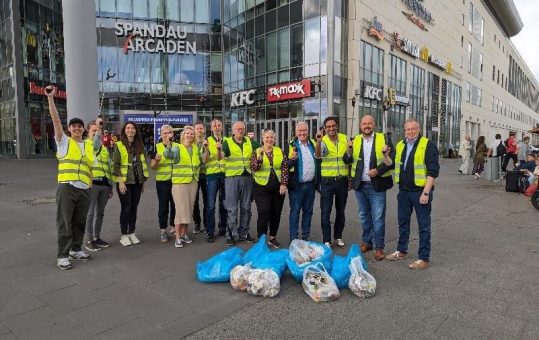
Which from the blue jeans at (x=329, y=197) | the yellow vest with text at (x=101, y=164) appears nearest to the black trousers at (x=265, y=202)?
the blue jeans at (x=329, y=197)

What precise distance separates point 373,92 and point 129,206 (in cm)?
2143

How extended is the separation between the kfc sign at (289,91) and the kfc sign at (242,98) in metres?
1.97

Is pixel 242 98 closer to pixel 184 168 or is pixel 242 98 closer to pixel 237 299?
pixel 184 168

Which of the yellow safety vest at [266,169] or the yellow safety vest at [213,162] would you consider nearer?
the yellow safety vest at [266,169]

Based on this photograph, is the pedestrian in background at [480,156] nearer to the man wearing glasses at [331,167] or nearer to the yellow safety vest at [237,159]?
the man wearing glasses at [331,167]

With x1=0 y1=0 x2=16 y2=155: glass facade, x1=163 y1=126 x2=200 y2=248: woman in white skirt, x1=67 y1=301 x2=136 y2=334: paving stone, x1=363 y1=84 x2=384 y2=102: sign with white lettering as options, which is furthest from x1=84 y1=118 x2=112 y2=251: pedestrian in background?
x1=0 y1=0 x2=16 y2=155: glass facade

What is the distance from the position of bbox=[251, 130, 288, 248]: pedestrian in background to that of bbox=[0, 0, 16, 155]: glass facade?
88.6 ft

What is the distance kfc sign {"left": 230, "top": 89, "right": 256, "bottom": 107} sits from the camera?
83.8ft

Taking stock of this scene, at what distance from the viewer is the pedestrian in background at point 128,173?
5277mm

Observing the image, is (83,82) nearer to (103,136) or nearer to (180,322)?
(103,136)

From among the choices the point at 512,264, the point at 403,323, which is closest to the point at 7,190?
the point at 403,323

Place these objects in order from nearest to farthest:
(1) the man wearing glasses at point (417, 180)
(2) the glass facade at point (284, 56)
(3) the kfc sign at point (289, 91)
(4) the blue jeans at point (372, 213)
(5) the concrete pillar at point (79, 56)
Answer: (1) the man wearing glasses at point (417, 180) < (4) the blue jeans at point (372, 213) < (5) the concrete pillar at point (79, 56) < (2) the glass facade at point (284, 56) < (3) the kfc sign at point (289, 91)

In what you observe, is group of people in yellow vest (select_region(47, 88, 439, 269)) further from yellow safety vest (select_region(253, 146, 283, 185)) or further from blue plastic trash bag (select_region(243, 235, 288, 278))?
blue plastic trash bag (select_region(243, 235, 288, 278))

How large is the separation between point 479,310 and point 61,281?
14.1ft
